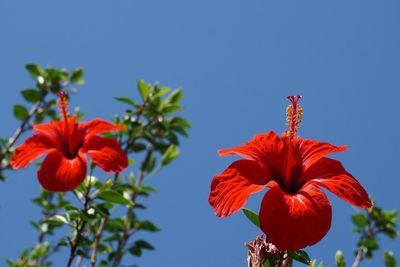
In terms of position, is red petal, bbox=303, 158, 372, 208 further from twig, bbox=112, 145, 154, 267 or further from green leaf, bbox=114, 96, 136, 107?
green leaf, bbox=114, 96, 136, 107

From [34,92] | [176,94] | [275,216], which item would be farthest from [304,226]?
[34,92]

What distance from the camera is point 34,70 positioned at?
123 inches

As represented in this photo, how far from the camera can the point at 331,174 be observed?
95 cm

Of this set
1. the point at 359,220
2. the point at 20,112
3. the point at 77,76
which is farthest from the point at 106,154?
the point at 359,220

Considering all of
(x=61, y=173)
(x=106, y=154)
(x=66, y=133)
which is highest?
(x=66, y=133)

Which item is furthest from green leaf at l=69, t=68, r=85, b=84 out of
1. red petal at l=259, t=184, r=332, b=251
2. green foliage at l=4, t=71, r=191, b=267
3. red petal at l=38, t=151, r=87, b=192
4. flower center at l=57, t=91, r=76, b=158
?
red petal at l=259, t=184, r=332, b=251

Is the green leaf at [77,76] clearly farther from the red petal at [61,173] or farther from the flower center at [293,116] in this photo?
the flower center at [293,116]

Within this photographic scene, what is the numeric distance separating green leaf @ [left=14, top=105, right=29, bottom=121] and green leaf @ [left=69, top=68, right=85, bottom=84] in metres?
0.41

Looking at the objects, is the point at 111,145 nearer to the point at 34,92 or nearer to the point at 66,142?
the point at 66,142

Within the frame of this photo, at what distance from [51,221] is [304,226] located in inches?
48.4

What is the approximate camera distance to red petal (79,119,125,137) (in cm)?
159

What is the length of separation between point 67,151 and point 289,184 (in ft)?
2.80

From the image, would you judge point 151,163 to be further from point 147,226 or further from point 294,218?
point 294,218

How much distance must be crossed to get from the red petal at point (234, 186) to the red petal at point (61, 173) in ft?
1.95
